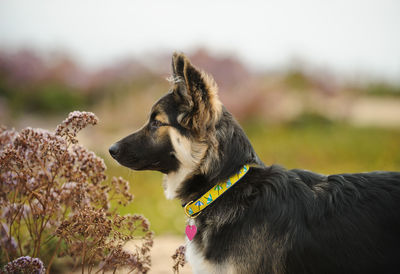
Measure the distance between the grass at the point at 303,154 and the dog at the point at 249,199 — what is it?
11.3ft

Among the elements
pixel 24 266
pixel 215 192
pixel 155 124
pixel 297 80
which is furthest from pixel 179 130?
pixel 297 80

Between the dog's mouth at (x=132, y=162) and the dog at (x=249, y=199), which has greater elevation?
the dog's mouth at (x=132, y=162)

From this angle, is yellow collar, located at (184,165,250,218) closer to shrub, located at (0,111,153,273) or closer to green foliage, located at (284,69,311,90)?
shrub, located at (0,111,153,273)

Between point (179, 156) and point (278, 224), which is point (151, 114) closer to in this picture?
point (179, 156)

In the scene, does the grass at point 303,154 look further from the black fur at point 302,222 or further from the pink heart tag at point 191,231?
the black fur at point 302,222

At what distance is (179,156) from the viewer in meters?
3.12

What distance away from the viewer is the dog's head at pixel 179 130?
2.96m

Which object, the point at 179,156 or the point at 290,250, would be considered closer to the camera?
the point at 290,250

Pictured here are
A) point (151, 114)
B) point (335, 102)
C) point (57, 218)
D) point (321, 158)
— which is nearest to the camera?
point (151, 114)

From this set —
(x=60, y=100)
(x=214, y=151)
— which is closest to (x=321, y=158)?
(x=214, y=151)

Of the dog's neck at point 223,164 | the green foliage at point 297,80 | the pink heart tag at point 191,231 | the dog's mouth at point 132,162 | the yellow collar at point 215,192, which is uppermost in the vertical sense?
the green foliage at point 297,80

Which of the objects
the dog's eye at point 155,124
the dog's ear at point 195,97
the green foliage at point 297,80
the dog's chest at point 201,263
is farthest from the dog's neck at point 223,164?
the green foliage at point 297,80

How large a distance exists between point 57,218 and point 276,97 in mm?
13247

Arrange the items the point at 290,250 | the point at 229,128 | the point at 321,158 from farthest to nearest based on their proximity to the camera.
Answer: the point at 321,158
the point at 229,128
the point at 290,250
